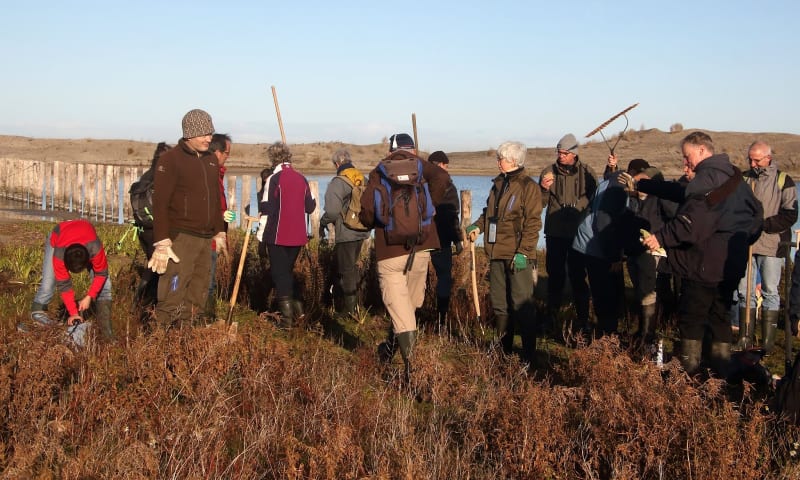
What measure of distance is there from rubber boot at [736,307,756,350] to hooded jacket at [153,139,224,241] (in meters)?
4.88

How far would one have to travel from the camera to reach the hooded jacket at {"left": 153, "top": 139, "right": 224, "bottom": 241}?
6453 mm

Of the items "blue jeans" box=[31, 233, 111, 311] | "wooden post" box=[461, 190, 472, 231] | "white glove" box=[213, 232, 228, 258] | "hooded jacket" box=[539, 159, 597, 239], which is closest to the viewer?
"blue jeans" box=[31, 233, 111, 311]

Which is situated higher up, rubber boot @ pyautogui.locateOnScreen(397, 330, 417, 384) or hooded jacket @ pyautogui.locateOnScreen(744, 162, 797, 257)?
hooded jacket @ pyautogui.locateOnScreen(744, 162, 797, 257)

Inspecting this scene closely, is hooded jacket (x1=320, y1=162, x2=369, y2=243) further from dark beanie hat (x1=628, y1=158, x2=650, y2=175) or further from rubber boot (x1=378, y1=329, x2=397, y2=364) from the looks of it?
dark beanie hat (x1=628, y1=158, x2=650, y2=175)

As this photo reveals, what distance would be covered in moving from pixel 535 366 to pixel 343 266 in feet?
9.14

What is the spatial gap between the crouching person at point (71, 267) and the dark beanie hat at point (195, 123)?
1.09 metres

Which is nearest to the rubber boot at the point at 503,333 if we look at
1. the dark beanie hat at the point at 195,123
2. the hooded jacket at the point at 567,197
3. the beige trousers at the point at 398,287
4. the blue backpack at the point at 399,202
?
the beige trousers at the point at 398,287

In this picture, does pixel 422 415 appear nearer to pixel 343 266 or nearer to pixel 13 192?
pixel 343 266

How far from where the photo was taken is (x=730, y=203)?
5.83 m

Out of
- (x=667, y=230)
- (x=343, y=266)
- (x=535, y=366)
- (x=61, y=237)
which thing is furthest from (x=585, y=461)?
(x=343, y=266)

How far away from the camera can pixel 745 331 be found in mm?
8078

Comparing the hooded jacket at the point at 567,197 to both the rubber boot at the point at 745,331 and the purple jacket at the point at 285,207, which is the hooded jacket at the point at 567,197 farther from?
the purple jacket at the point at 285,207

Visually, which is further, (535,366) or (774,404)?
(535,366)

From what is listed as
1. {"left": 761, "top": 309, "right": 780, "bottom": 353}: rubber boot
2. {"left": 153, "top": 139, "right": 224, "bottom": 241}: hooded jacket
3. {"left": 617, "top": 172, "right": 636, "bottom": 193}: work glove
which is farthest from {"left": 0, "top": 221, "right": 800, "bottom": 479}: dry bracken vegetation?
{"left": 761, "top": 309, "right": 780, "bottom": 353}: rubber boot
